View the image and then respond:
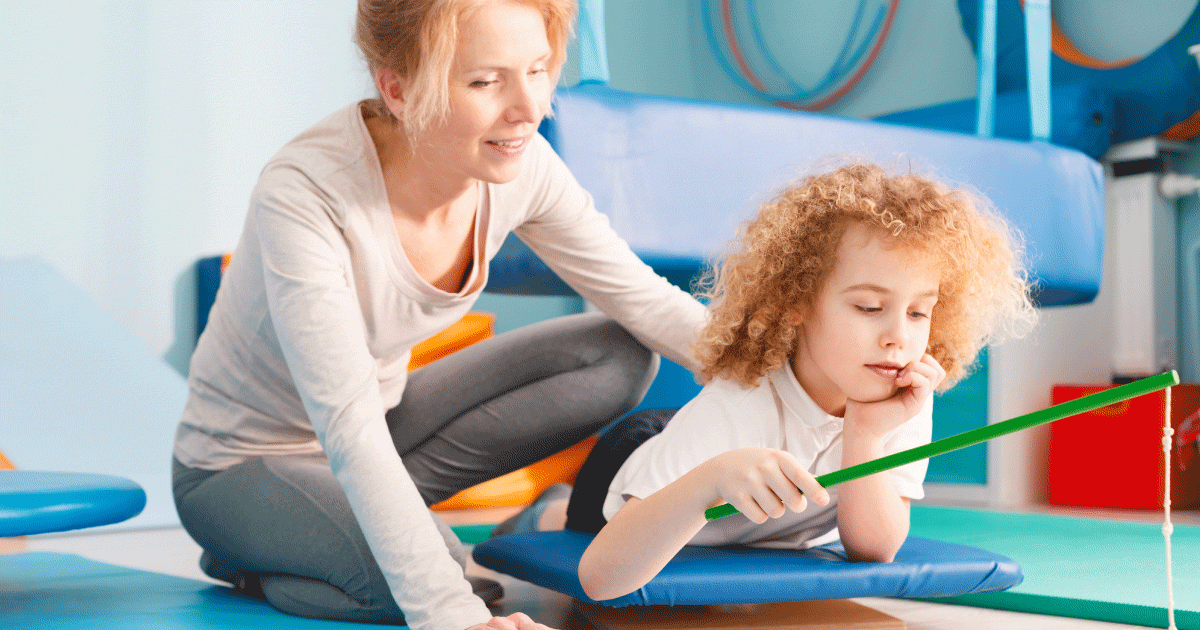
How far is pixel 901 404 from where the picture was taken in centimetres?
98

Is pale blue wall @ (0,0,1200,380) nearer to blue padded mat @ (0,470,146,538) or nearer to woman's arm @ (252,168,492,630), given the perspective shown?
blue padded mat @ (0,470,146,538)

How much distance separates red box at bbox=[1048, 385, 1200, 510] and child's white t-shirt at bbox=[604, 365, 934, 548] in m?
1.68

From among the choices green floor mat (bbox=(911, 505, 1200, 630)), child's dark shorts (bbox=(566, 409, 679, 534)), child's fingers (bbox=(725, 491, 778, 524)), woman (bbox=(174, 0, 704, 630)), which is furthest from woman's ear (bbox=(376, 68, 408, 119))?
green floor mat (bbox=(911, 505, 1200, 630))

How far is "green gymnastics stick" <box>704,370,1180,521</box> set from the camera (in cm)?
54

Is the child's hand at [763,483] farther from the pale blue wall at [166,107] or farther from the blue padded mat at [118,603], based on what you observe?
the pale blue wall at [166,107]

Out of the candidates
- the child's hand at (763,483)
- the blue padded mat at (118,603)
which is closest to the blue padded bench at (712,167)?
the blue padded mat at (118,603)

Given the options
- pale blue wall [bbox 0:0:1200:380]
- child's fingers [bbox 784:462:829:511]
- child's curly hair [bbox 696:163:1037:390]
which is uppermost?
pale blue wall [bbox 0:0:1200:380]

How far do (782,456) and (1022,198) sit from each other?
4.27 feet

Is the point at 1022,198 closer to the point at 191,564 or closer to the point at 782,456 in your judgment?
the point at 782,456

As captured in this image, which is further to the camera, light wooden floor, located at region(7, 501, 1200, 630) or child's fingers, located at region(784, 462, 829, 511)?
light wooden floor, located at region(7, 501, 1200, 630)

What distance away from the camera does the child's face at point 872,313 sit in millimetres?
977

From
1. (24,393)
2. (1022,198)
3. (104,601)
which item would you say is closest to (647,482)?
(104,601)

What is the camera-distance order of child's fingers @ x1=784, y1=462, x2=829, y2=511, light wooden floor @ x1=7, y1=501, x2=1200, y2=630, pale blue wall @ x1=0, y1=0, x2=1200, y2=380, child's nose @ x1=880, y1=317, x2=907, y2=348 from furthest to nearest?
pale blue wall @ x1=0, y1=0, x2=1200, y2=380, light wooden floor @ x1=7, y1=501, x2=1200, y2=630, child's nose @ x1=880, y1=317, x2=907, y2=348, child's fingers @ x1=784, y1=462, x2=829, y2=511

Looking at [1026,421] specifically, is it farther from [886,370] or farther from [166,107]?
[166,107]
